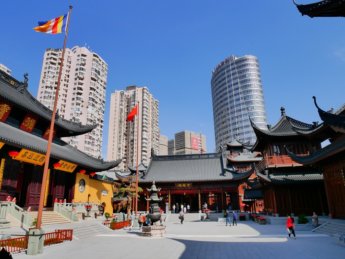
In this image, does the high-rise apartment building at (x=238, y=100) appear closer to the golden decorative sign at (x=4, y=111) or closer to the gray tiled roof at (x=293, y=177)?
the gray tiled roof at (x=293, y=177)

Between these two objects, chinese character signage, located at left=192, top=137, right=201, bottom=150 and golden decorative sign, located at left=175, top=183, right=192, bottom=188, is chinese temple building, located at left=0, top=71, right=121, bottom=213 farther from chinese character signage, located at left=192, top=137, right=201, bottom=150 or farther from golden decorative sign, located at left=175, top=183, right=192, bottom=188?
chinese character signage, located at left=192, top=137, right=201, bottom=150

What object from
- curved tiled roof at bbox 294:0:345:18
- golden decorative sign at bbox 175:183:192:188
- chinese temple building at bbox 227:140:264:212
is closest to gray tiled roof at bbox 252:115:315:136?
chinese temple building at bbox 227:140:264:212

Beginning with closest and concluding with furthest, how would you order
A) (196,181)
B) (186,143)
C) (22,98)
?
(22,98) → (196,181) → (186,143)

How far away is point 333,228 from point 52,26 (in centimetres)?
2027

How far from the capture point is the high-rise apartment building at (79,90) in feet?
255

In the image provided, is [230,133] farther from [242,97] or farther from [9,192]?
[9,192]

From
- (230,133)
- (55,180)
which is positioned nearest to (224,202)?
(55,180)

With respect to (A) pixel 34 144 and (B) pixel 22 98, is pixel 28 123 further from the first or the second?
(A) pixel 34 144

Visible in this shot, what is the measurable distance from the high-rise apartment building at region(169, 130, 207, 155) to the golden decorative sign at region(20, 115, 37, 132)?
455 ft

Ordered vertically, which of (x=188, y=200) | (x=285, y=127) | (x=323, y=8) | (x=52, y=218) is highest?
(x=323, y=8)

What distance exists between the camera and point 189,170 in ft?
136

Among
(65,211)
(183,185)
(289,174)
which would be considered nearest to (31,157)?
(65,211)

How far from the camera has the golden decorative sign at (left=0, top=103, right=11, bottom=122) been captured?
59.8 ft

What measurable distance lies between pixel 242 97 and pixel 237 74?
12836mm
